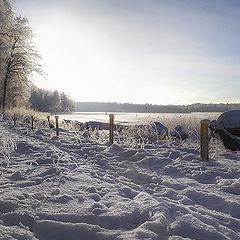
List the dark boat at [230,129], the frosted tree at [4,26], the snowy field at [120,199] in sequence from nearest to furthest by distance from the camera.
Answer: the snowy field at [120,199] → the dark boat at [230,129] → the frosted tree at [4,26]

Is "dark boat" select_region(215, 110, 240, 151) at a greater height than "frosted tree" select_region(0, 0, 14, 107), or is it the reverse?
"frosted tree" select_region(0, 0, 14, 107)

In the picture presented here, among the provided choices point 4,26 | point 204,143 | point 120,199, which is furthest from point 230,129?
point 4,26

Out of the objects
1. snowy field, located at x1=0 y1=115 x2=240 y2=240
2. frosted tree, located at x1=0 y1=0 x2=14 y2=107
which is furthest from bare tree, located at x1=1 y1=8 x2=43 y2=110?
snowy field, located at x1=0 y1=115 x2=240 y2=240

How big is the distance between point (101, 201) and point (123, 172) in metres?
1.35

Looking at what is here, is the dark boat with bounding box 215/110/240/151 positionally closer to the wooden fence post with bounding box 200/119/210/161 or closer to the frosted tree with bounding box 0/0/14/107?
the wooden fence post with bounding box 200/119/210/161

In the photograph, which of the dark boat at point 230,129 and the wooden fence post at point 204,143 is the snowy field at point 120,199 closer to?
the wooden fence post at point 204,143

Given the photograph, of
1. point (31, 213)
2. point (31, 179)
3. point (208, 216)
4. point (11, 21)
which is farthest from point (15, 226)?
point (11, 21)

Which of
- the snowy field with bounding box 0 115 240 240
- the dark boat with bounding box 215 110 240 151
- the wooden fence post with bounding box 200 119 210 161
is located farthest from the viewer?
the dark boat with bounding box 215 110 240 151

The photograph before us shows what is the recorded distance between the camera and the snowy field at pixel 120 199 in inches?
78.6

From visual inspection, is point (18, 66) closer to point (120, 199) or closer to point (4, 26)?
point (4, 26)

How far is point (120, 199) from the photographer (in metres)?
2.69

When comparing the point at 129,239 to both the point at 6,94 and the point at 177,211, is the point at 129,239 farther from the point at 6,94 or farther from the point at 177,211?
the point at 6,94

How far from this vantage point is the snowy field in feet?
6.55

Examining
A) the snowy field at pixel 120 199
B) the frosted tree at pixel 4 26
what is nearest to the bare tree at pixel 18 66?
the frosted tree at pixel 4 26
